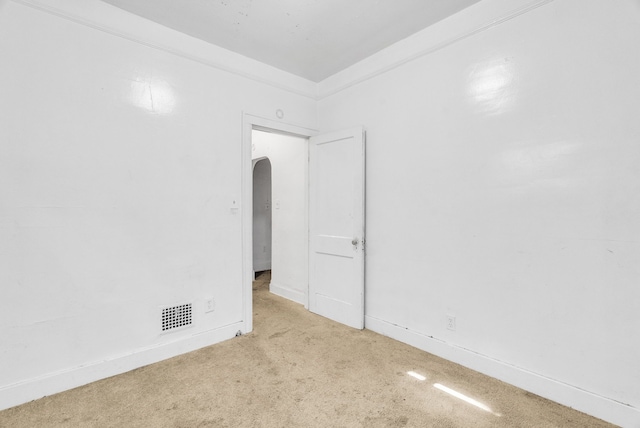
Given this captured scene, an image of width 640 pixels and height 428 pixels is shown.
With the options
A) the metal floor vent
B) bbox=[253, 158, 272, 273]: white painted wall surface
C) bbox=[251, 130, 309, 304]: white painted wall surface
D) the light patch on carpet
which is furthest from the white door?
bbox=[253, 158, 272, 273]: white painted wall surface

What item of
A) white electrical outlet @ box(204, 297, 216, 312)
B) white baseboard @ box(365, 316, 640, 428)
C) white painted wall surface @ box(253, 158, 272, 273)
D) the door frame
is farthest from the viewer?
white painted wall surface @ box(253, 158, 272, 273)

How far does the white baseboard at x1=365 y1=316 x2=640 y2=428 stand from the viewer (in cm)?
167

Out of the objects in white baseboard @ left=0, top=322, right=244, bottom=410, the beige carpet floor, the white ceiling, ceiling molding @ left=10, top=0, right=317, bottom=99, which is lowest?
the beige carpet floor

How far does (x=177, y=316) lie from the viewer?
251cm

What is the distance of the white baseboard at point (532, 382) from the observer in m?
1.67

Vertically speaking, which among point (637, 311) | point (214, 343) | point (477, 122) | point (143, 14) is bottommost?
point (214, 343)

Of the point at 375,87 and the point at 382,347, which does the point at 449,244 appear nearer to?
the point at 382,347

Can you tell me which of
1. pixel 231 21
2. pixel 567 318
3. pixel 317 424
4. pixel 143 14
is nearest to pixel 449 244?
pixel 567 318

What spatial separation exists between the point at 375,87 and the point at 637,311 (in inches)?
104

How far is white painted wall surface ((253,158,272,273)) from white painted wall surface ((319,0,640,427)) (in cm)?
355

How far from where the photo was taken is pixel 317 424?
1.66 m

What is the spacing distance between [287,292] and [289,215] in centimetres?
113

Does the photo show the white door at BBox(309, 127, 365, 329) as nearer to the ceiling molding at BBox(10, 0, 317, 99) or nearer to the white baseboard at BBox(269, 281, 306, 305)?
the white baseboard at BBox(269, 281, 306, 305)

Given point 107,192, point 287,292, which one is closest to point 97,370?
point 107,192
